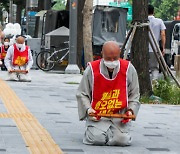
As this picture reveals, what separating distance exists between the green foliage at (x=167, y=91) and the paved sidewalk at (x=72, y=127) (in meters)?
0.75

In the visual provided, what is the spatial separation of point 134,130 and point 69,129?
2.81ft

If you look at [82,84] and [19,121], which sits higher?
[82,84]

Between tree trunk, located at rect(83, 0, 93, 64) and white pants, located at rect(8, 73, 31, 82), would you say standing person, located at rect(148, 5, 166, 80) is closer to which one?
white pants, located at rect(8, 73, 31, 82)

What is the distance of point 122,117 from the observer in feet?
27.9

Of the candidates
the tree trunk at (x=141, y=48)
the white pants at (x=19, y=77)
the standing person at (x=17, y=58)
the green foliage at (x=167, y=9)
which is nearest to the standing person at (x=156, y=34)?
the tree trunk at (x=141, y=48)

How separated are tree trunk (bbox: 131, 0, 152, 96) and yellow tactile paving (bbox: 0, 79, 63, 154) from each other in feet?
7.93

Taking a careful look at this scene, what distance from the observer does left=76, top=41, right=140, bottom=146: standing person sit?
8.58m

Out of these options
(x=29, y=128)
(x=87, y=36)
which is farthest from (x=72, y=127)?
(x=87, y=36)

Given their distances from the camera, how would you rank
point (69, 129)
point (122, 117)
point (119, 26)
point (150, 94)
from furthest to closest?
point (119, 26)
point (150, 94)
point (69, 129)
point (122, 117)

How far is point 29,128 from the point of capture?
31.9 feet

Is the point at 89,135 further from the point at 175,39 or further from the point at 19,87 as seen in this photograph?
the point at 175,39

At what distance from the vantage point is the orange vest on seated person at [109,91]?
340 inches

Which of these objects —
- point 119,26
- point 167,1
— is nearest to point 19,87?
point 119,26

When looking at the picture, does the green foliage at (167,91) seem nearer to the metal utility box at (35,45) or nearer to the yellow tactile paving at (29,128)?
the yellow tactile paving at (29,128)
